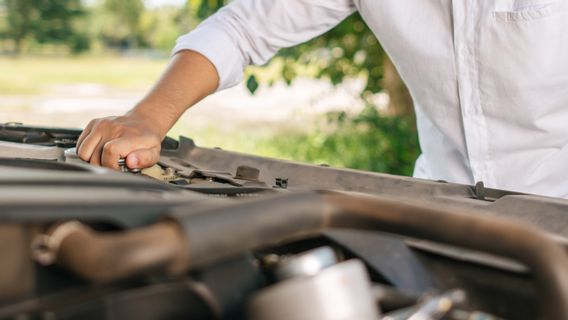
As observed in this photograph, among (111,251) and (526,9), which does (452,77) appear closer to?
(526,9)

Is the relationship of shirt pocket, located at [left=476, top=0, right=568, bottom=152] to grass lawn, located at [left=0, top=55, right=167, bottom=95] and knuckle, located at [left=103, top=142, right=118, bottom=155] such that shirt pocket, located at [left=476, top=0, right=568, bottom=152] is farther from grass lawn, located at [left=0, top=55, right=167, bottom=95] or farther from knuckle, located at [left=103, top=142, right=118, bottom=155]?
grass lawn, located at [left=0, top=55, right=167, bottom=95]

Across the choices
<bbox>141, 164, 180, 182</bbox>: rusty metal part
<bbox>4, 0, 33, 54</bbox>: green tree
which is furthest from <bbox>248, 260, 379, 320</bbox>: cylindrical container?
<bbox>4, 0, 33, 54</bbox>: green tree

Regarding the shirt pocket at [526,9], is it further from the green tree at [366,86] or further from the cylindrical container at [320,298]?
the green tree at [366,86]

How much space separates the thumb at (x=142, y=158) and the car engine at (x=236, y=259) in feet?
1.61

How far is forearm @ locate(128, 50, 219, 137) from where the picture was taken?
5.47ft

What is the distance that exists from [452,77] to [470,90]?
56 millimetres

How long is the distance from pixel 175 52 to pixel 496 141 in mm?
784

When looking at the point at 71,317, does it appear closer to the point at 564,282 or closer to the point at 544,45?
the point at 564,282

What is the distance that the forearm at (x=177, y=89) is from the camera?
5.47ft

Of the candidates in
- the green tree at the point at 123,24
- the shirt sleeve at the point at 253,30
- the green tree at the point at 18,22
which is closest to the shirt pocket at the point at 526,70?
the shirt sleeve at the point at 253,30

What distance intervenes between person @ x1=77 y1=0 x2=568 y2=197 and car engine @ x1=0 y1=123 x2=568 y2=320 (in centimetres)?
70

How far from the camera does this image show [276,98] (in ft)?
42.7

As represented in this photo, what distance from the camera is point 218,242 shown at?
26.3 inches

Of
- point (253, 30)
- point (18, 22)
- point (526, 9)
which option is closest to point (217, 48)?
point (253, 30)
